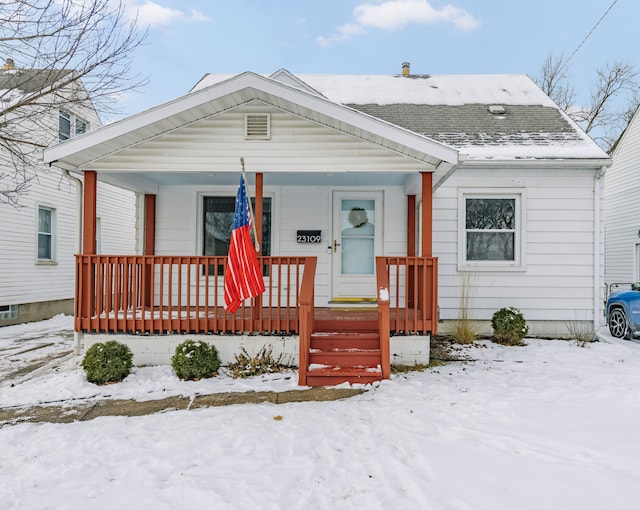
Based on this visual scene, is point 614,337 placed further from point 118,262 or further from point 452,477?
point 118,262

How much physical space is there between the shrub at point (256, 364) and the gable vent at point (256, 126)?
2745mm

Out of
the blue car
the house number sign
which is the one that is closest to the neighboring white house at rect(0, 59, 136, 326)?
the house number sign

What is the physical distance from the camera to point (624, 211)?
519 inches

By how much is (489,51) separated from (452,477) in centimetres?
2710

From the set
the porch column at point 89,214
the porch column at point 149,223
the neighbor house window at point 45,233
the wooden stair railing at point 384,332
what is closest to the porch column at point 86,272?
the porch column at point 89,214

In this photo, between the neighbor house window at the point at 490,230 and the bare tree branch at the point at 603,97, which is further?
the bare tree branch at the point at 603,97

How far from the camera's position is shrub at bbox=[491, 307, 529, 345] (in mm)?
6836

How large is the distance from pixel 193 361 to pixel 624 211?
1360 centimetres

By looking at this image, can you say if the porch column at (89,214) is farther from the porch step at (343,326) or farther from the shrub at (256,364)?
the porch step at (343,326)

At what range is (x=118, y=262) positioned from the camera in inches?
225

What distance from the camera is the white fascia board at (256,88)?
528cm

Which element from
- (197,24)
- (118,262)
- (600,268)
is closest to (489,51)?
(197,24)

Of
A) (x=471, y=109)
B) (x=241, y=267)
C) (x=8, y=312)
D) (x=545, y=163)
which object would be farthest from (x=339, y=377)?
(x=8, y=312)

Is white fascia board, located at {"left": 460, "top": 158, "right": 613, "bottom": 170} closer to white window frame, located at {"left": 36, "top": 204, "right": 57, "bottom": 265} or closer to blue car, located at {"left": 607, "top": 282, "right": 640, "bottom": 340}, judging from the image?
blue car, located at {"left": 607, "top": 282, "right": 640, "bottom": 340}
